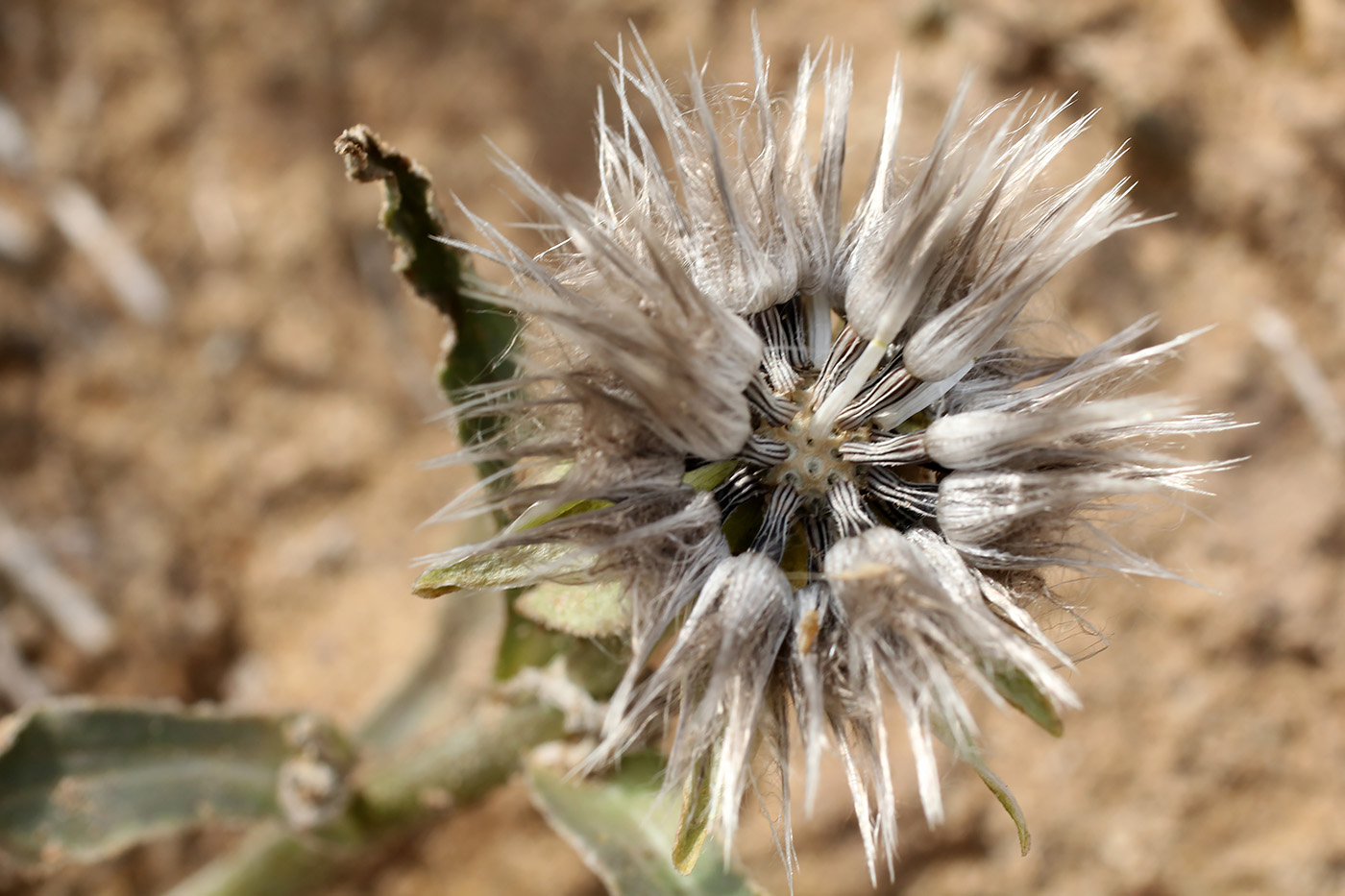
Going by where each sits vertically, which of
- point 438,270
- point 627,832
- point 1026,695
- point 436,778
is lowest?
point 627,832

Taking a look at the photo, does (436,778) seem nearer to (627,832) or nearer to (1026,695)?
Answer: (627,832)

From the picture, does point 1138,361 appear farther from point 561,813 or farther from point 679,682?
point 561,813

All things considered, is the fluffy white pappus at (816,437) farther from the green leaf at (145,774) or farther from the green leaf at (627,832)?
the green leaf at (145,774)

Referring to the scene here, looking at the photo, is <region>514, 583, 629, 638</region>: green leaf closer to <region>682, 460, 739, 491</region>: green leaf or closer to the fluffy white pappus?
the fluffy white pappus

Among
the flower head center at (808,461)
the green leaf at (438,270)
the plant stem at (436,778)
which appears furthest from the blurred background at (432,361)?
the flower head center at (808,461)

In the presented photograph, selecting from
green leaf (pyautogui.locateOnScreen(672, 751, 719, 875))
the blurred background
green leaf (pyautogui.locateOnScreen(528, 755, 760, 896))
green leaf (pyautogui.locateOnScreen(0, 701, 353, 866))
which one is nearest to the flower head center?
green leaf (pyautogui.locateOnScreen(672, 751, 719, 875))

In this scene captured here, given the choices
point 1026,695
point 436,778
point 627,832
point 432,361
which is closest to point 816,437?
point 1026,695
